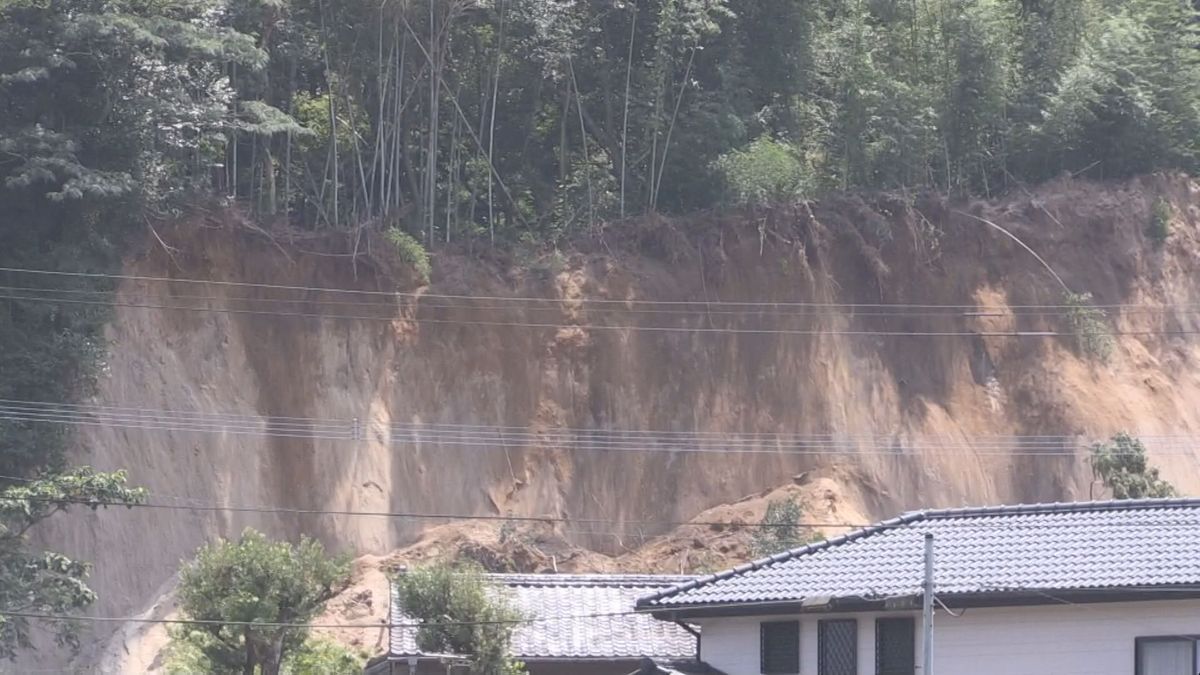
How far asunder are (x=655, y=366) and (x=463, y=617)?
2174 centimetres

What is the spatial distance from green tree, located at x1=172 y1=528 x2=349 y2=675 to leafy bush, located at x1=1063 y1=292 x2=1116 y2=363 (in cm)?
2870

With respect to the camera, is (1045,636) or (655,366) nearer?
(1045,636)

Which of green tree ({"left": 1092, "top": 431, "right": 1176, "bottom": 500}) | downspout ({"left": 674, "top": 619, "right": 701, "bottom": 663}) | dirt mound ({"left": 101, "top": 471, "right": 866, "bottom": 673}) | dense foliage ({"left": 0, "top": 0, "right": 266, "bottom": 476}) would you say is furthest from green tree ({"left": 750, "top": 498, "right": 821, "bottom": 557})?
downspout ({"left": 674, "top": 619, "right": 701, "bottom": 663})

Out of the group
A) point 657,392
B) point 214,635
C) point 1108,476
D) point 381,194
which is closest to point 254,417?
point 381,194

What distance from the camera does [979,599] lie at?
2714 centimetres

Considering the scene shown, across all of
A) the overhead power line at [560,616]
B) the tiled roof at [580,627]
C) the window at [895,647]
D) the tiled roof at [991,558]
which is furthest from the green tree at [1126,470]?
the window at [895,647]

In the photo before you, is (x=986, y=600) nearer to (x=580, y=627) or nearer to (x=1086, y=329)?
(x=580, y=627)

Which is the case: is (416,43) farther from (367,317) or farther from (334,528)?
(334,528)

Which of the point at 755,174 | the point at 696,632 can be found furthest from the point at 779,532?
the point at 696,632

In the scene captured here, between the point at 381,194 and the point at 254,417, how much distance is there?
6918 millimetres

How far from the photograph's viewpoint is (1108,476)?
5325 cm

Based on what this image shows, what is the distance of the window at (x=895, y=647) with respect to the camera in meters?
27.8

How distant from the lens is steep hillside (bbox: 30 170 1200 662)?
47.9 metres

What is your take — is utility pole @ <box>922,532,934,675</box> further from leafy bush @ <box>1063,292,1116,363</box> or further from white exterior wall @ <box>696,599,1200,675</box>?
leafy bush @ <box>1063,292,1116,363</box>
